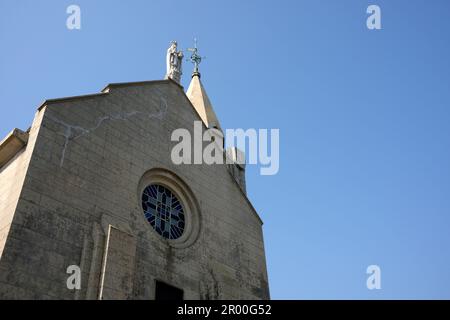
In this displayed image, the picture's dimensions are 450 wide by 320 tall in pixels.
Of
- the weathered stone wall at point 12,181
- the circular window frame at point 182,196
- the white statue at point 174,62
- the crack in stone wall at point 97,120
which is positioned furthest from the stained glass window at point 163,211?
the white statue at point 174,62

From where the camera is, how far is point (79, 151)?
15.3 m

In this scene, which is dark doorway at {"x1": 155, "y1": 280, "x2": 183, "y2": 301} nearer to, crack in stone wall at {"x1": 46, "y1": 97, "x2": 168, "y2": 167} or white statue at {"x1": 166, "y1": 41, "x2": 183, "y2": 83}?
crack in stone wall at {"x1": 46, "y1": 97, "x2": 168, "y2": 167}

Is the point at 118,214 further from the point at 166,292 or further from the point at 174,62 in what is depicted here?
the point at 174,62

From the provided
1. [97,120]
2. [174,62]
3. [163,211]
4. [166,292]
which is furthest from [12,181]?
[174,62]

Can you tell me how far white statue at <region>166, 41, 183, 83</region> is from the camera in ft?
72.4

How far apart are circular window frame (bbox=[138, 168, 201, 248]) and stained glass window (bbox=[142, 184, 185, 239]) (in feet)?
0.48

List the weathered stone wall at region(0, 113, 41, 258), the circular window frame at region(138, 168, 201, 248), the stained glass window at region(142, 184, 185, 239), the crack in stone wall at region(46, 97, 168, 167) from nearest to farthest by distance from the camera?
the weathered stone wall at region(0, 113, 41, 258), the crack in stone wall at region(46, 97, 168, 167), the stained glass window at region(142, 184, 185, 239), the circular window frame at region(138, 168, 201, 248)

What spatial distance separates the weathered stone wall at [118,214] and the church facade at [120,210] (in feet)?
0.11

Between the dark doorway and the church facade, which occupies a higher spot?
the church facade

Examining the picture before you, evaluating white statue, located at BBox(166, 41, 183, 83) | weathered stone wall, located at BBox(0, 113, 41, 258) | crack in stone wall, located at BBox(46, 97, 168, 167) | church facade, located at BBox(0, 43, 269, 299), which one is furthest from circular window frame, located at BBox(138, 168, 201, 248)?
white statue, located at BBox(166, 41, 183, 83)

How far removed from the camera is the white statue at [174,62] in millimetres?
22078

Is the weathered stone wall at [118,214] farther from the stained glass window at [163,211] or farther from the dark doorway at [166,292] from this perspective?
the stained glass window at [163,211]
